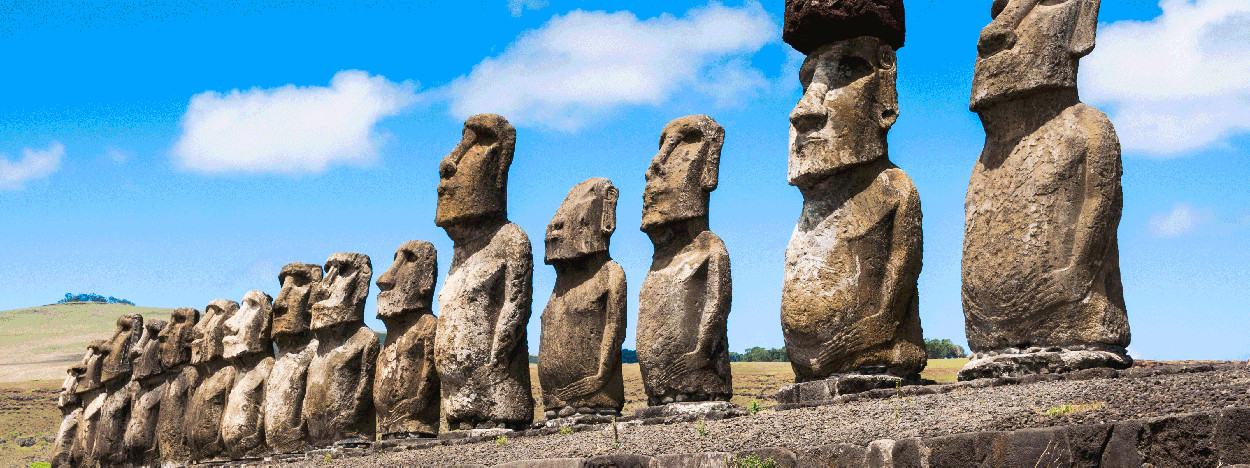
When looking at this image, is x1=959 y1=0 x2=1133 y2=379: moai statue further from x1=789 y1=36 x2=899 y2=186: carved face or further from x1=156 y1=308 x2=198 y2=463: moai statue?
x1=156 y1=308 x2=198 y2=463: moai statue

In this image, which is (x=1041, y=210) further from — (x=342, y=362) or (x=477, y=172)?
(x=342, y=362)

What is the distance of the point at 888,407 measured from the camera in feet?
29.5

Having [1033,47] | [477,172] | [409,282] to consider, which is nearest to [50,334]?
[409,282]

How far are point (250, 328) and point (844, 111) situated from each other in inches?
458

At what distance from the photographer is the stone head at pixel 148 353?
22.4 m

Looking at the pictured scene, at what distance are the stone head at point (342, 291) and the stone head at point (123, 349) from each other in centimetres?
781

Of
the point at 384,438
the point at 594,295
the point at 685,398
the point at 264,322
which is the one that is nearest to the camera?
the point at 685,398

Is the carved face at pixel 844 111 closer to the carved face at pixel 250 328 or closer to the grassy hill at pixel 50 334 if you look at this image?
the carved face at pixel 250 328

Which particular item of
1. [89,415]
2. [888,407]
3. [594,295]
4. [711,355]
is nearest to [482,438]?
[594,295]

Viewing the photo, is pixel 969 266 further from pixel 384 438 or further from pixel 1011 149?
pixel 384 438

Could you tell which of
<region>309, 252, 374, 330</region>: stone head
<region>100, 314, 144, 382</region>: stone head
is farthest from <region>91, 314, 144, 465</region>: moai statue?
<region>309, 252, 374, 330</region>: stone head

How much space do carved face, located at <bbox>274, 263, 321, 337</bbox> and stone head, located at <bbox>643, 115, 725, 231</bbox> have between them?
7200mm

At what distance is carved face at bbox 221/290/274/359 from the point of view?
63.0ft

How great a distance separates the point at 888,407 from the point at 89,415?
66.1 ft
